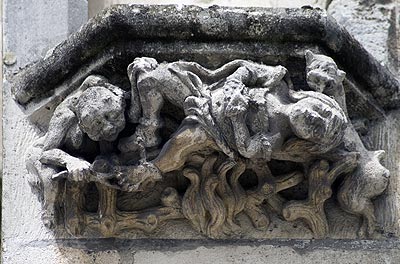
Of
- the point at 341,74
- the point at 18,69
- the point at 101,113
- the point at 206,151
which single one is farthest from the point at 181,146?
the point at 18,69

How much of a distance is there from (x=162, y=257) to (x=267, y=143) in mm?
442

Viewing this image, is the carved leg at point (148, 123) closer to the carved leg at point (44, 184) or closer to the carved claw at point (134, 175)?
the carved claw at point (134, 175)

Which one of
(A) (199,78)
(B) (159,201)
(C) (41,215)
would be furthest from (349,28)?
(C) (41,215)

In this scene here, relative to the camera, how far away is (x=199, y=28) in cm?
256

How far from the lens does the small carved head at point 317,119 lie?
246cm

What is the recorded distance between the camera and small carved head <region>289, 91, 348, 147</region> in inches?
96.9

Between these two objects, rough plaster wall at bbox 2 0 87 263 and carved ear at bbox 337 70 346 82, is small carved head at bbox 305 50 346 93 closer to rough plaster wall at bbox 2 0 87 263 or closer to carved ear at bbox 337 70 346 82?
carved ear at bbox 337 70 346 82

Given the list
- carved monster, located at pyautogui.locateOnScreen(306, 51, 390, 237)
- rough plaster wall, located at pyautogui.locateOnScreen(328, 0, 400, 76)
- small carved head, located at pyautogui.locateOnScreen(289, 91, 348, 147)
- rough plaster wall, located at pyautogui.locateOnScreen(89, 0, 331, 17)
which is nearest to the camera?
small carved head, located at pyautogui.locateOnScreen(289, 91, 348, 147)

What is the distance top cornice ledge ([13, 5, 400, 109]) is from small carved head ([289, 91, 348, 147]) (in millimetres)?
199

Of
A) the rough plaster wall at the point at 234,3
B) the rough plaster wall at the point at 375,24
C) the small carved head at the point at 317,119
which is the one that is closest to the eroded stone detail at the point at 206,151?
the small carved head at the point at 317,119

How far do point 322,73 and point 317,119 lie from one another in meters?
0.16

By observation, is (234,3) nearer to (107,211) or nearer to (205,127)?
(205,127)

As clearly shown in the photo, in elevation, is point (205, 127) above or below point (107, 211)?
above

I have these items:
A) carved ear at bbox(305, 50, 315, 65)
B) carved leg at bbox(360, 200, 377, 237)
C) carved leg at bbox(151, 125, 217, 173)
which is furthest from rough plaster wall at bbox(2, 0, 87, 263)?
carved leg at bbox(360, 200, 377, 237)
